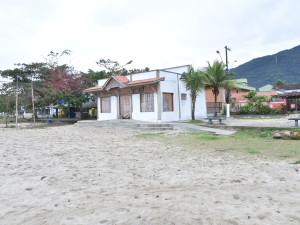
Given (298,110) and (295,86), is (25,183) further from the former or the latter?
(295,86)

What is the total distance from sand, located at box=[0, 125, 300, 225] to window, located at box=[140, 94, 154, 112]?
12.0 meters

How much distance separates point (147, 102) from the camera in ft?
59.9

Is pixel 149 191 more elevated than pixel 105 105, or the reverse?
pixel 105 105

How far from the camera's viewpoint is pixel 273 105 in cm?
2430

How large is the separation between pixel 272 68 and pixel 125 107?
245 feet

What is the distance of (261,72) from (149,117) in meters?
73.3

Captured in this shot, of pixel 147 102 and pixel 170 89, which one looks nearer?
pixel 147 102

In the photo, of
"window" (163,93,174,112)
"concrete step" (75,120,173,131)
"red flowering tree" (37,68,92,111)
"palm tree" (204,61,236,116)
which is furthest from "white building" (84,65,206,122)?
"red flowering tree" (37,68,92,111)

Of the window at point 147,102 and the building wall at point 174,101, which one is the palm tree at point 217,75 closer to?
the building wall at point 174,101

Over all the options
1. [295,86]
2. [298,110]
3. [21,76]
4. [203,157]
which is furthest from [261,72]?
[203,157]

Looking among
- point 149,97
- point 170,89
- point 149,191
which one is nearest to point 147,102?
point 149,97

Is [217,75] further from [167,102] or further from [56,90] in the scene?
[56,90]

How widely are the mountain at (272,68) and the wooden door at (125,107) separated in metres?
67.2

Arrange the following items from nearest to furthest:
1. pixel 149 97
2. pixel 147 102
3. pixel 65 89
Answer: pixel 149 97
pixel 147 102
pixel 65 89
